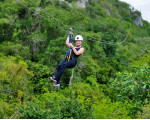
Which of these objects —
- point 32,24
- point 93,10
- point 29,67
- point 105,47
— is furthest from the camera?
point 93,10

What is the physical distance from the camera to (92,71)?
2095 centimetres

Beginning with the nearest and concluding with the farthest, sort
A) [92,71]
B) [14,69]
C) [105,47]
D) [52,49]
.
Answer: [14,69], [52,49], [92,71], [105,47]

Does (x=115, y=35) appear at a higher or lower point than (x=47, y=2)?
lower

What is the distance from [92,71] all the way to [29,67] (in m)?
6.96

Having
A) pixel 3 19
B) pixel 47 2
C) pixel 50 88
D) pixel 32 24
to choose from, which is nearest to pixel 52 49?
pixel 50 88

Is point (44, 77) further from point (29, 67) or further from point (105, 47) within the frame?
point (105, 47)

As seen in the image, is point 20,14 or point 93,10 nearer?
point 20,14

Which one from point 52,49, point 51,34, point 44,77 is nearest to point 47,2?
point 51,34

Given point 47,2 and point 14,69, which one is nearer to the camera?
point 14,69

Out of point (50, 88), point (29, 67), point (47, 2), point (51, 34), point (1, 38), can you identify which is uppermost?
point (47, 2)

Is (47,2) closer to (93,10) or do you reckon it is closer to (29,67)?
(29,67)

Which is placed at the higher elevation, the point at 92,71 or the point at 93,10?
the point at 93,10

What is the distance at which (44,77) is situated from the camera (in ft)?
59.0

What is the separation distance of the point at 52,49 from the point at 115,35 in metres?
19.1
